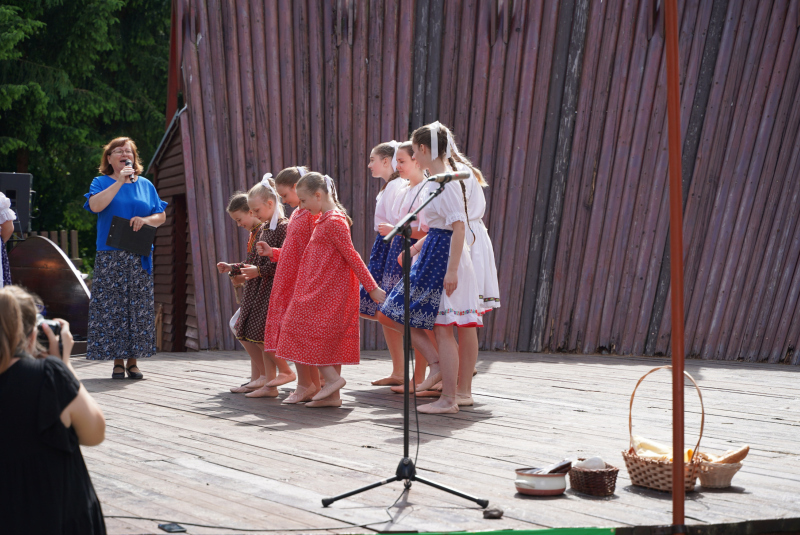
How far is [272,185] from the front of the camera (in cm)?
576

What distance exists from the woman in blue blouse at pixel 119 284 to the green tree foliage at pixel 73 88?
10.2 metres

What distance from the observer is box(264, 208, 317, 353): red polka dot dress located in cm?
521

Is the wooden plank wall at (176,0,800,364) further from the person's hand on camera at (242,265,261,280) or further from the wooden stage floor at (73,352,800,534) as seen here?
the person's hand on camera at (242,265,261,280)

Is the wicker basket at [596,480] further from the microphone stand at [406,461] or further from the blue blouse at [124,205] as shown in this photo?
the blue blouse at [124,205]

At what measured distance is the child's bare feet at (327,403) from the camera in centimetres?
502

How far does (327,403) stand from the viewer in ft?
16.5

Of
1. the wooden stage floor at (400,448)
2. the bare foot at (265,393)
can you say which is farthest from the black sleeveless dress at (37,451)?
the bare foot at (265,393)

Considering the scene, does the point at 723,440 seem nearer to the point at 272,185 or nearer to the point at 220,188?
the point at 272,185

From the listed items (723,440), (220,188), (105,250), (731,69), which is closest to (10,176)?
(220,188)

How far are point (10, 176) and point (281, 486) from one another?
7.77m

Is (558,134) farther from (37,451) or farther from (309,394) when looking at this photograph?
(37,451)

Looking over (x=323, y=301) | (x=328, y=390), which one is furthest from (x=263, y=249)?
(x=328, y=390)

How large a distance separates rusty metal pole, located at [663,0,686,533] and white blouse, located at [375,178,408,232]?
3.19 m

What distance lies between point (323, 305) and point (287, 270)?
1.36 feet
